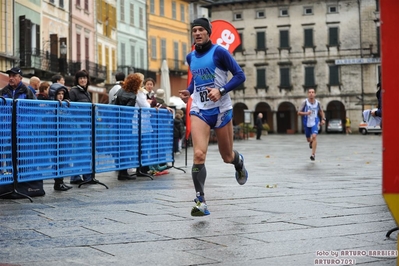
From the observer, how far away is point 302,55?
73.0 metres

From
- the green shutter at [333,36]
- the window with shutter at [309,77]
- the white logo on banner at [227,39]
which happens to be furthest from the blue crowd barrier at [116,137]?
the green shutter at [333,36]

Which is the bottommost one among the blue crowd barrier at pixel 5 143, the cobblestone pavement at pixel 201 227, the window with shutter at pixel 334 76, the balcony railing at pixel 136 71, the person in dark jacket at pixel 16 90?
the cobblestone pavement at pixel 201 227

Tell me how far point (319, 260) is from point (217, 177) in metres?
8.08

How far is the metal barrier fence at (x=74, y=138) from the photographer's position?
30.3 feet

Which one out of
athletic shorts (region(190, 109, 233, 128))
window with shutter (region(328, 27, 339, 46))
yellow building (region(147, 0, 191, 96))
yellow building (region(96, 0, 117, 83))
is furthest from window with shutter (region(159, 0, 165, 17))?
athletic shorts (region(190, 109, 233, 128))

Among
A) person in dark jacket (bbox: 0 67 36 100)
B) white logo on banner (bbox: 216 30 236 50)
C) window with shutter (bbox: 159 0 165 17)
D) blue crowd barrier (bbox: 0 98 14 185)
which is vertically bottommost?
blue crowd barrier (bbox: 0 98 14 185)

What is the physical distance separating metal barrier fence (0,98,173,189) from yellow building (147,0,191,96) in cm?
4692

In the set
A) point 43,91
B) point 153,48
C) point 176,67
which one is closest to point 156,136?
point 43,91

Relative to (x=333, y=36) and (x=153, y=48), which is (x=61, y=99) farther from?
(x=333, y=36)

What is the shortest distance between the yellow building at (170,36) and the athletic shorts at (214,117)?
172 feet

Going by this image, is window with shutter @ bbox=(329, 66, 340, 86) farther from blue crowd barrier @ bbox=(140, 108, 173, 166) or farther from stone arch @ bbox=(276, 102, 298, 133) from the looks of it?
blue crowd barrier @ bbox=(140, 108, 173, 166)

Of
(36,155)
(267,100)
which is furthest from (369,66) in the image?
(36,155)

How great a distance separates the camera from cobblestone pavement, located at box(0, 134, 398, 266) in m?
5.01

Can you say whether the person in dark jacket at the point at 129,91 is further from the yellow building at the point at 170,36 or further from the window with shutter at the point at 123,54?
the yellow building at the point at 170,36
